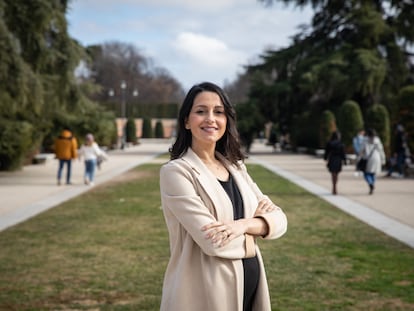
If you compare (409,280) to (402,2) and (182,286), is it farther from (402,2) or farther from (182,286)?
(402,2)

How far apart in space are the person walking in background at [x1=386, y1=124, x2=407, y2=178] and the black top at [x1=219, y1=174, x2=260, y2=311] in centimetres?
1877

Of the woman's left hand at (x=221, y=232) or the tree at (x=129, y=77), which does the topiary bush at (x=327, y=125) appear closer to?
the woman's left hand at (x=221, y=232)

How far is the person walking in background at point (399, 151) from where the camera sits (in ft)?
66.5

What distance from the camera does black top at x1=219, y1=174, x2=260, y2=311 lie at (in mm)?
2447

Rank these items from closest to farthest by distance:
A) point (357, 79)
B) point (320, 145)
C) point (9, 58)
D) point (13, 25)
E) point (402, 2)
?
point (9, 58), point (13, 25), point (402, 2), point (357, 79), point (320, 145)

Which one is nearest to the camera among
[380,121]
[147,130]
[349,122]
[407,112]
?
[407,112]

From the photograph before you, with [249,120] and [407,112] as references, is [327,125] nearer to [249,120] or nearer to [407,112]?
[249,120]

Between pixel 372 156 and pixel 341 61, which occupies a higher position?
pixel 341 61

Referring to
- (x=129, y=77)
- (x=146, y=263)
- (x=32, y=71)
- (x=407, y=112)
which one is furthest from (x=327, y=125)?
(x=129, y=77)

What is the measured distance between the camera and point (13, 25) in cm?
1911

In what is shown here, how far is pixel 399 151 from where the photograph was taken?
66.6 feet

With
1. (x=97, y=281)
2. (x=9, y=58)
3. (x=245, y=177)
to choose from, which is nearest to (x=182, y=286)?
(x=245, y=177)

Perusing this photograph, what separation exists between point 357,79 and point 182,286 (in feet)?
109

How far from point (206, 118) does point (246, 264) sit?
625mm
